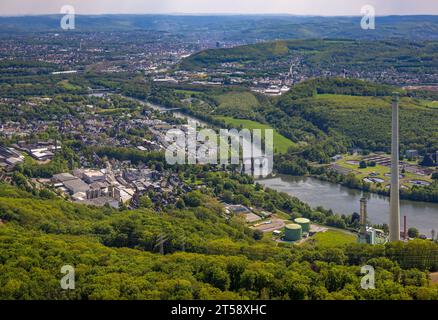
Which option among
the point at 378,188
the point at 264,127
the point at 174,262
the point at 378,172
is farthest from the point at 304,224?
the point at 264,127

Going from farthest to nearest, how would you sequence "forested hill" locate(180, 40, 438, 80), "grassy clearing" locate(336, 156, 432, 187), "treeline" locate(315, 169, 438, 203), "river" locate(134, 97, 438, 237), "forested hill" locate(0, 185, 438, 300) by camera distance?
"forested hill" locate(180, 40, 438, 80)
"grassy clearing" locate(336, 156, 432, 187)
"treeline" locate(315, 169, 438, 203)
"river" locate(134, 97, 438, 237)
"forested hill" locate(0, 185, 438, 300)

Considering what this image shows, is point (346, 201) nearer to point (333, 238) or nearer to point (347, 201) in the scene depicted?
point (347, 201)

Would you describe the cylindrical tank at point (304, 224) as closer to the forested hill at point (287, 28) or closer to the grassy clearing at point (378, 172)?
the grassy clearing at point (378, 172)

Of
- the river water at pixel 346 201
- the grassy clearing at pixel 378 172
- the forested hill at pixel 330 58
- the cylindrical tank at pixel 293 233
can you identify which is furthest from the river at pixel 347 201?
the forested hill at pixel 330 58

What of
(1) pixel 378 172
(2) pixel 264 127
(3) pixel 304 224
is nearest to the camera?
(3) pixel 304 224

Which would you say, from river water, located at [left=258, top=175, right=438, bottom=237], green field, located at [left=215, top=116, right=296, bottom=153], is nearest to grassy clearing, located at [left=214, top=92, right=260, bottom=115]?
green field, located at [left=215, top=116, right=296, bottom=153]

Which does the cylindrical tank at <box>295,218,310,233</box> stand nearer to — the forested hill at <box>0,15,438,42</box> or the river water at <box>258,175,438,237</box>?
the river water at <box>258,175,438,237</box>
